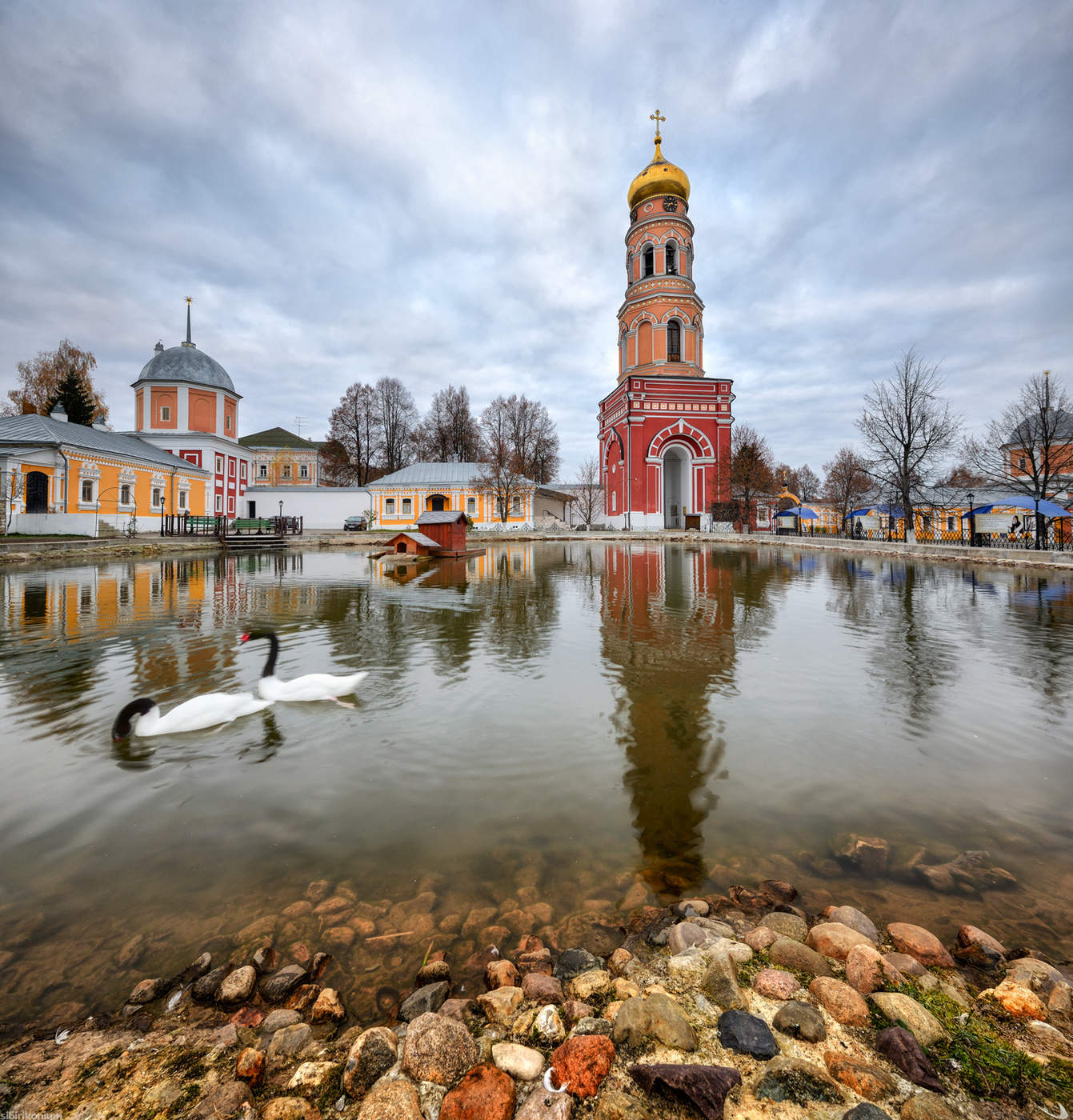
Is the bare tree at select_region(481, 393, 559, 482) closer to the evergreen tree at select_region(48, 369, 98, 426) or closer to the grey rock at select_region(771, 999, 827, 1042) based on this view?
the evergreen tree at select_region(48, 369, 98, 426)

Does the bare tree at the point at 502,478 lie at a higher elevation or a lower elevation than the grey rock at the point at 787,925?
higher

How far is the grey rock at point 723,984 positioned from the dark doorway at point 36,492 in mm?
38892

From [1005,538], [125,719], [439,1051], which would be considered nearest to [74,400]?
[125,719]

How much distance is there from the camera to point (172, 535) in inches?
1325

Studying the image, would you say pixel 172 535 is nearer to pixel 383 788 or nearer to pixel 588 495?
pixel 383 788

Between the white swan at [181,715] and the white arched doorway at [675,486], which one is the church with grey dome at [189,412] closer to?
the white arched doorway at [675,486]

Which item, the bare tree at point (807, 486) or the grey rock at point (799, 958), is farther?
the bare tree at point (807, 486)

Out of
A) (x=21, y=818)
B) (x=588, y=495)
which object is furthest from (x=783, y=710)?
(x=588, y=495)

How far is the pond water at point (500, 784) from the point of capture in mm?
2586

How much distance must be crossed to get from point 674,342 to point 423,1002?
162 feet

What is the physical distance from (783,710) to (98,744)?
237 inches

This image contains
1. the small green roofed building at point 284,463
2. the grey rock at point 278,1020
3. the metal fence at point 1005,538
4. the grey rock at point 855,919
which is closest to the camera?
the grey rock at point 278,1020

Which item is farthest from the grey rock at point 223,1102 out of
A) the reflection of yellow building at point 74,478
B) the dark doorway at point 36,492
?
the dark doorway at point 36,492

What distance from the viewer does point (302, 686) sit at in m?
5.45
